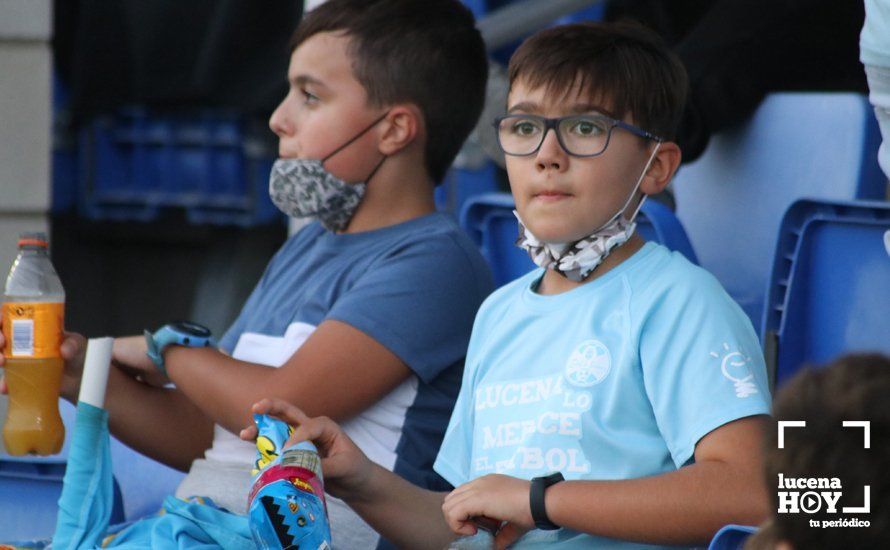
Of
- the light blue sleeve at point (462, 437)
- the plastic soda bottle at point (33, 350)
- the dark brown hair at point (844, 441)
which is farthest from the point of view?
the plastic soda bottle at point (33, 350)

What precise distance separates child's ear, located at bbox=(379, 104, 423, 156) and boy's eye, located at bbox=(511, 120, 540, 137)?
621 mm

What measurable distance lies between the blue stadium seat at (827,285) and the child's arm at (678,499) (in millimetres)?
606

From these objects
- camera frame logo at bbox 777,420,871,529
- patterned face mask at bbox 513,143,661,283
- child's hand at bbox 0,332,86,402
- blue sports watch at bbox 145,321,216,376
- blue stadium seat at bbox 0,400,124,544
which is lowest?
blue stadium seat at bbox 0,400,124,544

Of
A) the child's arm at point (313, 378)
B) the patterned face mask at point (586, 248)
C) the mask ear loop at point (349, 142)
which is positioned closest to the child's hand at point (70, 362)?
the child's arm at point (313, 378)

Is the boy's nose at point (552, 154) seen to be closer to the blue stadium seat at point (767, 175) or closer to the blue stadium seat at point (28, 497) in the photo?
the blue stadium seat at point (767, 175)

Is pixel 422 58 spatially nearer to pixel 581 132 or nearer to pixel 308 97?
pixel 308 97

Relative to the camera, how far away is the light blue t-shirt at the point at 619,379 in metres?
1.76

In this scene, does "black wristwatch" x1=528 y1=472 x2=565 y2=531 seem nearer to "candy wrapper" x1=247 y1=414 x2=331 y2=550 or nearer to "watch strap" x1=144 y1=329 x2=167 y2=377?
"candy wrapper" x1=247 y1=414 x2=331 y2=550

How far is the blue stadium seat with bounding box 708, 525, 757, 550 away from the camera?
1.53 metres

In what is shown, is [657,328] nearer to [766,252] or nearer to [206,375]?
[206,375]

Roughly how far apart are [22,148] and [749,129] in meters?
2.79

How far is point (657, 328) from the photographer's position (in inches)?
72.2

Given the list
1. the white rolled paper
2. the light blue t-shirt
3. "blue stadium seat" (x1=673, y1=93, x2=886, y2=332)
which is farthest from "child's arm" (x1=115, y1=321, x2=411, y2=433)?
"blue stadium seat" (x1=673, y1=93, x2=886, y2=332)

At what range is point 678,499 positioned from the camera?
1.69 meters
